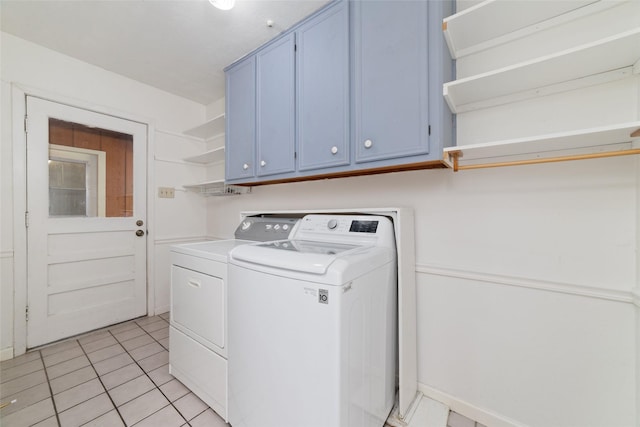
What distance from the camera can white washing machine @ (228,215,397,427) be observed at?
94 centimetres

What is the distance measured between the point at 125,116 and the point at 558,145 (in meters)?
3.34

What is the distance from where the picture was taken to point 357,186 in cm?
182

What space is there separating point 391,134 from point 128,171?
2.61 meters

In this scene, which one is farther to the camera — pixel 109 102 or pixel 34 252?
pixel 109 102

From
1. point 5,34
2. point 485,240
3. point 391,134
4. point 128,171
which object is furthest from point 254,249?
point 5,34

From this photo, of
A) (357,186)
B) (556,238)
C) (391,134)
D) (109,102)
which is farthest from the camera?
(109,102)

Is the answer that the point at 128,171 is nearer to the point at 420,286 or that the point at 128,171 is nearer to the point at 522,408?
the point at 420,286

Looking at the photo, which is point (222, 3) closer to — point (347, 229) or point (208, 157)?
point (347, 229)

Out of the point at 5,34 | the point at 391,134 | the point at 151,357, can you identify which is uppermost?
the point at 5,34

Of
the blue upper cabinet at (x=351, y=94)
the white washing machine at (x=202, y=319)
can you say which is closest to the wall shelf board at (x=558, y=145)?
the blue upper cabinet at (x=351, y=94)

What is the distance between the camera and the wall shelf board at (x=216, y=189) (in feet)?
8.41

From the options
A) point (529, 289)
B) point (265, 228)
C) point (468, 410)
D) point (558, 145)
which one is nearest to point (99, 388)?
point (265, 228)

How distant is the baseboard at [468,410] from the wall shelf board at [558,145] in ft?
4.31

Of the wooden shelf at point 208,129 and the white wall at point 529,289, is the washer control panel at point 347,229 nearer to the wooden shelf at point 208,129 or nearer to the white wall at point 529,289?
the white wall at point 529,289
